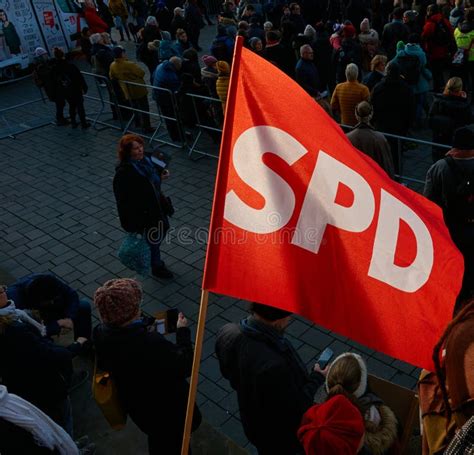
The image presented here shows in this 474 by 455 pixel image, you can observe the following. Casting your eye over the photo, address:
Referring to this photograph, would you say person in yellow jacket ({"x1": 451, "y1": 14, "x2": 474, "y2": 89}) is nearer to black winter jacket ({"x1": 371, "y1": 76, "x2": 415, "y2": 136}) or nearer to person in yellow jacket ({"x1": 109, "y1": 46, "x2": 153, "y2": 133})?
black winter jacket ({"x1": 371, "y1": 76, "x2": 415, "y2": 136})

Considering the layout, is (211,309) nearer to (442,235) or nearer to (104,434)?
(104,434)

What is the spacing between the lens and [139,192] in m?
5.79

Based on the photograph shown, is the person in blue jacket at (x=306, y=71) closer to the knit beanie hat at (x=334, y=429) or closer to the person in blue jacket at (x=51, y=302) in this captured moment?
the person in blue jacket at (x=51, y=302)

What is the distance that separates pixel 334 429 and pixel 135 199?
149 inches

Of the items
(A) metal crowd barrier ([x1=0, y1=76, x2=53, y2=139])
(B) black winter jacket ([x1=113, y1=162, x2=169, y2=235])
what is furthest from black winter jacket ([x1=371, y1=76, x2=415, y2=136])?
(A) metal crowd barrier ([x1=0, y1=76, x2=53, y2=139])

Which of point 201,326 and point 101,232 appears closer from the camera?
point 201,326

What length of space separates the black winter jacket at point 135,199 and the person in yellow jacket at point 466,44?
23.4ft

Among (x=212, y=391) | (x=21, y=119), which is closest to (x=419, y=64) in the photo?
(x=212, y=391)

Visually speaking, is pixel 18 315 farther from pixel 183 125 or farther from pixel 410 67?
pixel 410 67

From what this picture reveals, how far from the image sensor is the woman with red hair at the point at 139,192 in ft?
18.7

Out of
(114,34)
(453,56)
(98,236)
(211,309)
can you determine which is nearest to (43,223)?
(98,236)

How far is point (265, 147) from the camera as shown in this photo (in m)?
2.69

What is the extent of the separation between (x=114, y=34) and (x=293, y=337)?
18.8m

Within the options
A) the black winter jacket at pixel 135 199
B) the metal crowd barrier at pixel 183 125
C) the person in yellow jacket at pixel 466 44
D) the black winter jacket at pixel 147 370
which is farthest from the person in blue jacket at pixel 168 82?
the black winter jacket at pixel 147 370
